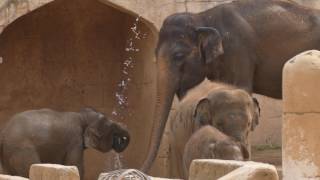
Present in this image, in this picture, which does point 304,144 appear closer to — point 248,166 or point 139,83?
point 248,166

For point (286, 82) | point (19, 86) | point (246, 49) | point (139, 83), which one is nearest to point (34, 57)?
point (19, 86)

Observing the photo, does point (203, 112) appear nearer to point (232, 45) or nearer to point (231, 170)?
point (232, 45)

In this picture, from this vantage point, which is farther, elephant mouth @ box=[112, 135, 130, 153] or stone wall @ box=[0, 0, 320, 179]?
stone wall @ box=[0, 0, 320, 179]

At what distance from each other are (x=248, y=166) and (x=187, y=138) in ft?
17.8

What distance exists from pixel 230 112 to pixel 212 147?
0.99 m

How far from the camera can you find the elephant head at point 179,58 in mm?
13367

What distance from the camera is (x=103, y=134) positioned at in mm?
14922

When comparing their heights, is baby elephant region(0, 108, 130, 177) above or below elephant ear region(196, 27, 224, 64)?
below

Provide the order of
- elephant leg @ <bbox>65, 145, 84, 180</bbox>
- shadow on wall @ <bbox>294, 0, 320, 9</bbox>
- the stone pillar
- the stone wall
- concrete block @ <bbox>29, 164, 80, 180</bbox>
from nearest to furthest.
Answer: concrete block @ <bbox>29, 164, 80, 180</bbox>, the stone pillar, elephant leg @ <bbox>65, 145, 84, 180</bbox>, shadow on wall @ <bbox>294, 0, 320, 9</bbox>, the stone wall

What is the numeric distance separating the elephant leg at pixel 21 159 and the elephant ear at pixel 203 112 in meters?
2.25

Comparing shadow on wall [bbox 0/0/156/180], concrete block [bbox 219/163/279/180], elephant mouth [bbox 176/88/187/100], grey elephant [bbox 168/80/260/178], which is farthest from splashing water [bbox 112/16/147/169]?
concrete block [bbox 219/163/279/180]

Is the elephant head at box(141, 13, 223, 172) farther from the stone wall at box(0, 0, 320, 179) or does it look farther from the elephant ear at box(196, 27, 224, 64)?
the stone wall at box(0, 0, 320, 179)

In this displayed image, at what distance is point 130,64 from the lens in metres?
16.7

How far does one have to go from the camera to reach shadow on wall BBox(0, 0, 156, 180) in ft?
54.5
